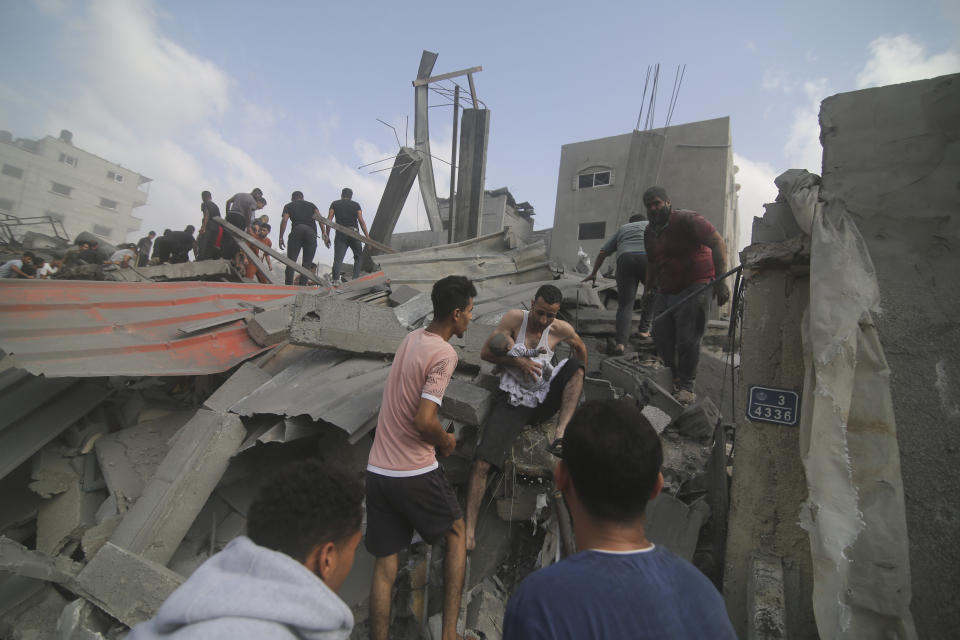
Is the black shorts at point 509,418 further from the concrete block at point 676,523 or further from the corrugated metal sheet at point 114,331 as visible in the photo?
the corrugated metal sheet at point 114,331

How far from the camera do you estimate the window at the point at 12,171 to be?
31163 mm

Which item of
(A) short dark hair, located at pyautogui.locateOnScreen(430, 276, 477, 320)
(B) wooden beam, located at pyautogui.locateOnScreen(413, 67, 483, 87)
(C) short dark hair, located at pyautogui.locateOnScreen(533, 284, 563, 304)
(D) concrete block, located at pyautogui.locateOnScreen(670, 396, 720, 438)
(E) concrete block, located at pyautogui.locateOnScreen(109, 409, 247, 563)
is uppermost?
(B) wooden beam, located at pyautogui.locateOnScreen(413, 67, 483, 87)

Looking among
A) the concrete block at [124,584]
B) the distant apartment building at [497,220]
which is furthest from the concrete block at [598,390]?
the distant apartment building at [497,220]

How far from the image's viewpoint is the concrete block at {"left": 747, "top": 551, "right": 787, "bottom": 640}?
2.13 m

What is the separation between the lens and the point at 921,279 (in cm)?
220

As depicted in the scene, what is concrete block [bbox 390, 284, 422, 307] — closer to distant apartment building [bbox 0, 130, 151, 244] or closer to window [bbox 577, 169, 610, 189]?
window [bbox 577, 169, 610, 189]

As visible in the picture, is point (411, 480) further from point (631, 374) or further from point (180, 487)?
point (631, 374)

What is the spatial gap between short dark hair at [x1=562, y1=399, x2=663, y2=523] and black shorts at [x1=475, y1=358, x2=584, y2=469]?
6.21 ft

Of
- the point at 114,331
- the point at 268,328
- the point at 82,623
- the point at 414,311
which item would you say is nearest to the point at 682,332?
the point at 414,311

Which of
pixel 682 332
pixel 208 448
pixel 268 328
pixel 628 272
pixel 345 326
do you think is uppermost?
pixel 628 272

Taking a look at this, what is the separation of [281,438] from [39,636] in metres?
1.94

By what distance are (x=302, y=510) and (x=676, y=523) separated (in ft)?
8.66

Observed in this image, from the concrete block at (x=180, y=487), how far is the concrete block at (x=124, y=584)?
0.93 ft

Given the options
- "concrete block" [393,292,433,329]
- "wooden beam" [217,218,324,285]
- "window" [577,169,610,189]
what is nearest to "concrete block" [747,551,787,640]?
"concrete block" [393,292,433,329]
